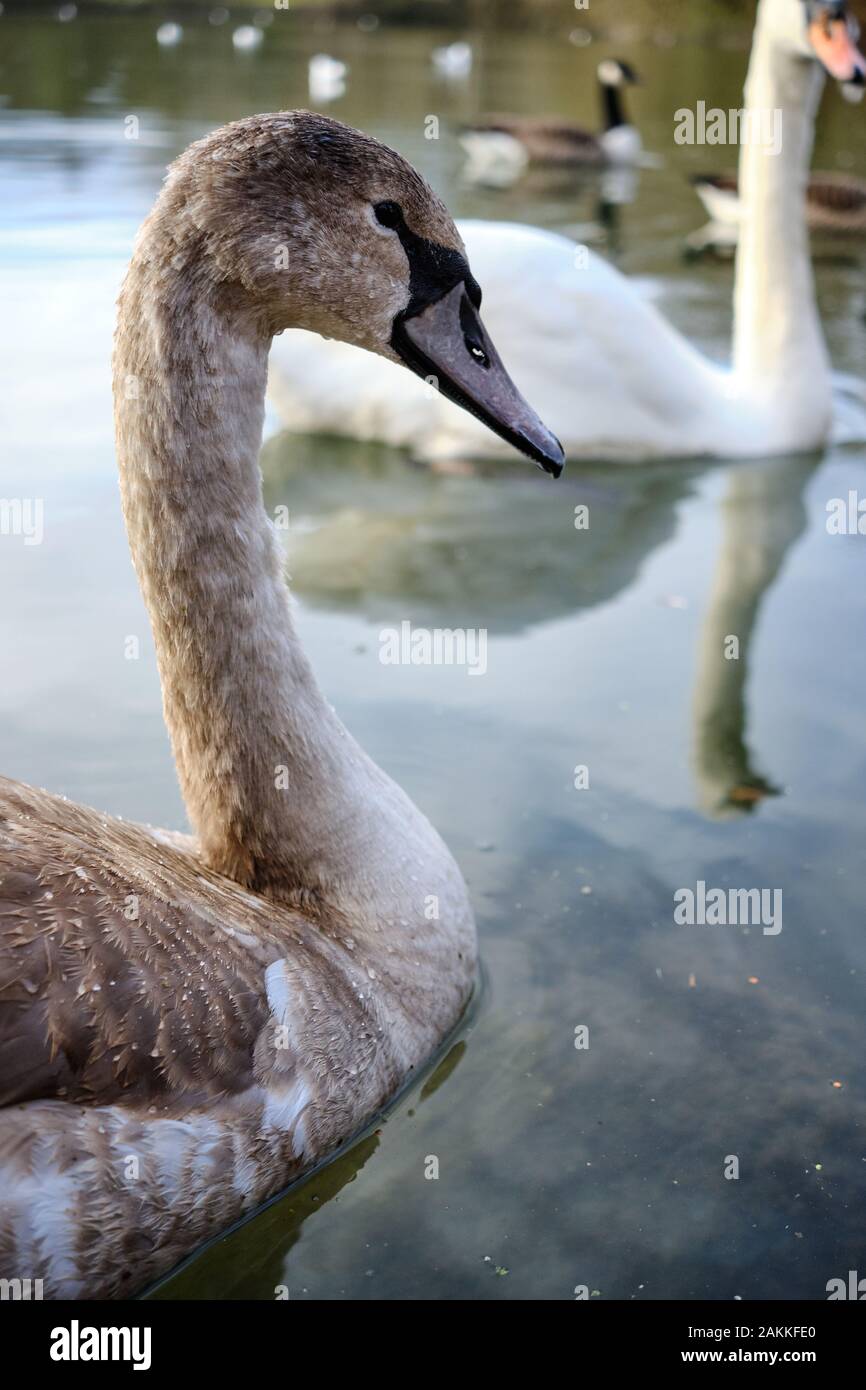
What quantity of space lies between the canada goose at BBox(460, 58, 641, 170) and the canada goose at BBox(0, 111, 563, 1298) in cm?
1211

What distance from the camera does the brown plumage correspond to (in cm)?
250

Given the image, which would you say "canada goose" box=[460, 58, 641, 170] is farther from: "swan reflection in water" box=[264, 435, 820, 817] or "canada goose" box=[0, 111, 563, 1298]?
"canada goose" box=[0, 111, 563, 1298]

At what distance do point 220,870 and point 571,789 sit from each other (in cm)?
135

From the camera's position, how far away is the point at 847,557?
5988 mm

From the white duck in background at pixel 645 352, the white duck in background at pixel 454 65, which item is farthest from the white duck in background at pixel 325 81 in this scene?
the white duck in background at pixel 645 352

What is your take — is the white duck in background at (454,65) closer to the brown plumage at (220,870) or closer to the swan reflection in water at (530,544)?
the swan reflection in water at (530,544)

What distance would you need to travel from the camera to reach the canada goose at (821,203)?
11.4m

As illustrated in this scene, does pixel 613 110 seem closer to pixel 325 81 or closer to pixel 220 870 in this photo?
pixel 325 81

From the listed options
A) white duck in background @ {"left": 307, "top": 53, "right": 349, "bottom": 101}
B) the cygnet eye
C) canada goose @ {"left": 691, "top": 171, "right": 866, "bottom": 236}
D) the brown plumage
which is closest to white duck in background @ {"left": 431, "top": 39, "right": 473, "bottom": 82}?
white duck in background @ {"left": 307, "top": 53, "right": 349, "bottom": 101}

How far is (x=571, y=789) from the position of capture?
4.31 meters

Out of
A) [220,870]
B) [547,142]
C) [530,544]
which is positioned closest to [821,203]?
[547,142]

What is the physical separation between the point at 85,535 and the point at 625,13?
33.7 metres

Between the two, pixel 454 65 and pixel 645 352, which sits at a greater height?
pixel 454 65

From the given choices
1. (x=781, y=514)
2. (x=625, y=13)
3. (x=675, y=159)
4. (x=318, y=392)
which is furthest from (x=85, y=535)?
(x=625, y=13)
